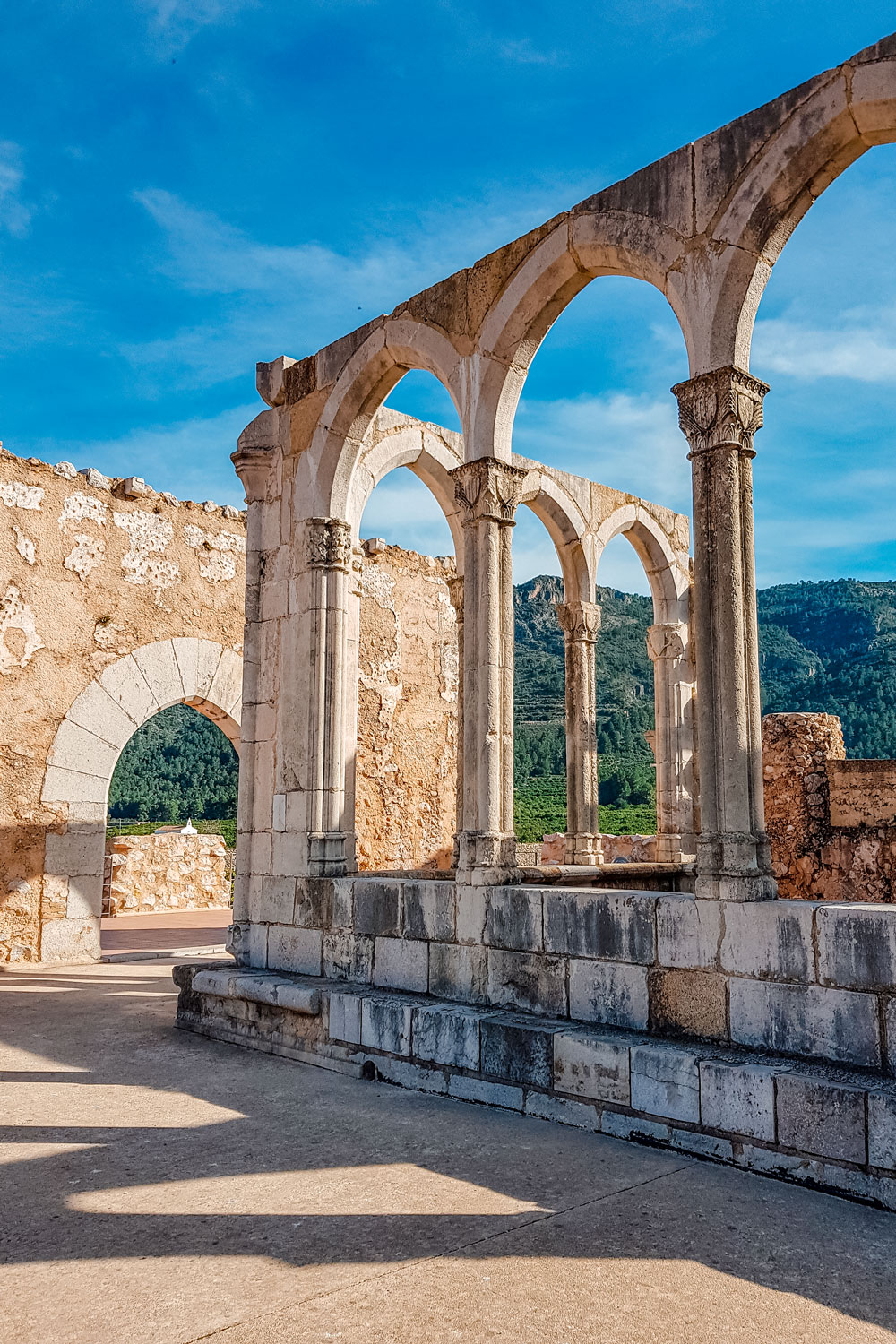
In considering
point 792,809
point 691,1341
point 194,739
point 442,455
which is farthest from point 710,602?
point 194,739

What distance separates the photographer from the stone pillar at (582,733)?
26.1 ft

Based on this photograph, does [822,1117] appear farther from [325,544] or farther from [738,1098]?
[325,544]

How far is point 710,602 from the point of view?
4.07 metres

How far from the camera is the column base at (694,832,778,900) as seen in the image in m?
3.75

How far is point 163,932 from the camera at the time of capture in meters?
11.9

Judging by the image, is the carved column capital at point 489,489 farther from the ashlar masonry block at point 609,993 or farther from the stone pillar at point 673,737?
the stone pillar at point 673,737

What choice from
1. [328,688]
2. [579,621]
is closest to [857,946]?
[328,688]

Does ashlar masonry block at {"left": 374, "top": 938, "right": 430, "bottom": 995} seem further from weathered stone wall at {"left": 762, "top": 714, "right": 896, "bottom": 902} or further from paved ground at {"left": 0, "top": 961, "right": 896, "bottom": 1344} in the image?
weathered stone wall at {"left": 762, "top": 714, "right": 896, "bottom": 902}

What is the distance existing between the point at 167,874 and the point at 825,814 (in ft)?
32.4

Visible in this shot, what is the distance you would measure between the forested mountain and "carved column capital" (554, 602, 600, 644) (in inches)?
958

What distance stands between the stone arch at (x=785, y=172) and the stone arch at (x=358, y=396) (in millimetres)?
1863

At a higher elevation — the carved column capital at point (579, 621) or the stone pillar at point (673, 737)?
the carved column capital at point (579, 621)

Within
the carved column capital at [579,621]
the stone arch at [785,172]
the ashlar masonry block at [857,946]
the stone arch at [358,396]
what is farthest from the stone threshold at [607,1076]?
the carved column capital at [579,621]

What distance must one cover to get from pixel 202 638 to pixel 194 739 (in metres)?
31.8
